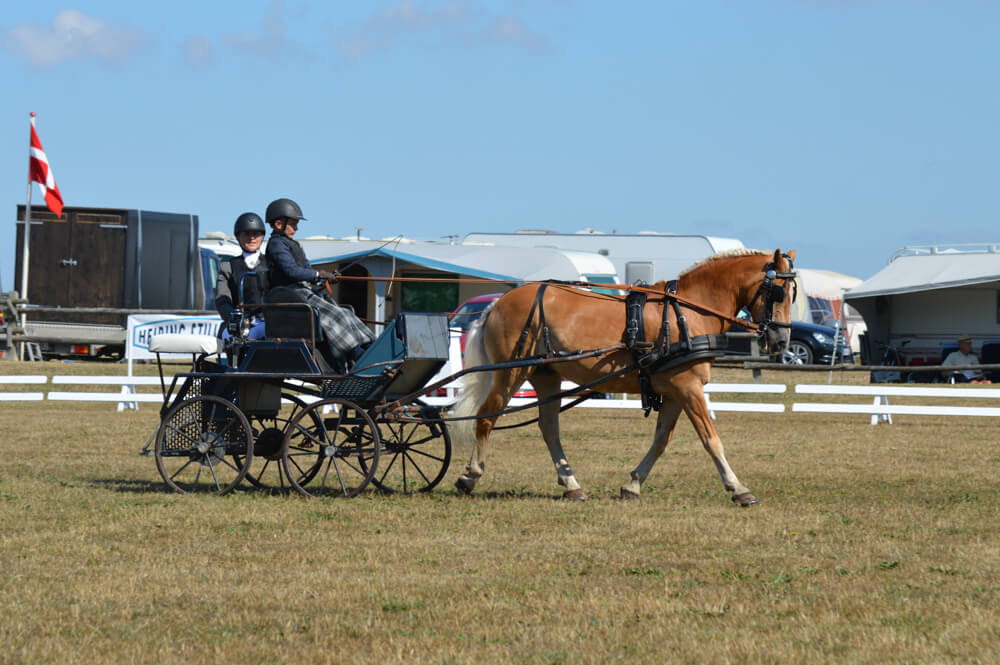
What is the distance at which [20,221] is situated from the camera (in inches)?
1024

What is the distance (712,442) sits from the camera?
31.0 feet

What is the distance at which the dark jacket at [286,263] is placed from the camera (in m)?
9.63

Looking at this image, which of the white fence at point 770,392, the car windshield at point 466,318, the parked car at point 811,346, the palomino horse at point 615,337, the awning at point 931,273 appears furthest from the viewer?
the parked car at point 811,346

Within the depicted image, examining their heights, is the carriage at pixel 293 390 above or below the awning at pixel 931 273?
below

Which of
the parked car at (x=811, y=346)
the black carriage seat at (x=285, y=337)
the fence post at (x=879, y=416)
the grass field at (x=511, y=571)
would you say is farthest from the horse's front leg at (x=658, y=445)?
the parked car at (x=811, y=346)

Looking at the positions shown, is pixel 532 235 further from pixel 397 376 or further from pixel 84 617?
pixel 84 617

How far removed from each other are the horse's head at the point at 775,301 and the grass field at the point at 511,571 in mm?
1284

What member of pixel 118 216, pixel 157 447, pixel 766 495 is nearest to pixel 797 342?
pixel 118 216

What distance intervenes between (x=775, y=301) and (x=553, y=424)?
6.63 feet

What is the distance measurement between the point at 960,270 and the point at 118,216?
17.7 m

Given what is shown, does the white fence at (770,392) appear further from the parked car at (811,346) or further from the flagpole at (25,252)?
the parked car at (811,346)

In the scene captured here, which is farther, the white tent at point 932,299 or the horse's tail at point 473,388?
the white tent at point 932,299

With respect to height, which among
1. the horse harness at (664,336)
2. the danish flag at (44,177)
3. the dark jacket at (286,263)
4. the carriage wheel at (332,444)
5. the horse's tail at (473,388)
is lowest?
the carriage wheel at (332,444)

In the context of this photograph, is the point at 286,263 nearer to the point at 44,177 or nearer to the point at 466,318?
the point at 466,318
